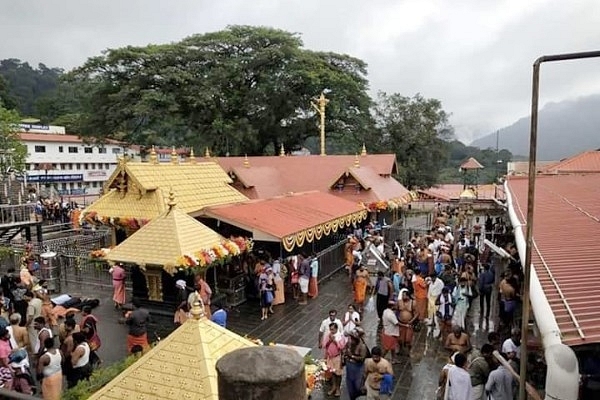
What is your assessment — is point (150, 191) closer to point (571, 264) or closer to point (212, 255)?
point (212, 255)

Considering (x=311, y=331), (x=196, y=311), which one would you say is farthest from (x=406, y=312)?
(x=196, y=311)

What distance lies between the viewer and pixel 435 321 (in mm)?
11188

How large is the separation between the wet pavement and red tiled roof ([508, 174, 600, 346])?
3288mm

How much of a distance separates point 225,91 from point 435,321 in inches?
1178

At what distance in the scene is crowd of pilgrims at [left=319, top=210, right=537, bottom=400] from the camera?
669 cm

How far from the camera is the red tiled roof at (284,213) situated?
14.7 m

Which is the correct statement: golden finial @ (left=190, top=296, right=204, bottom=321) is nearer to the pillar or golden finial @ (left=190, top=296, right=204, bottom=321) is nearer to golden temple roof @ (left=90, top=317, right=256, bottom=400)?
golden temple roof @ (left=90, top=317, right=256, bottom=400)

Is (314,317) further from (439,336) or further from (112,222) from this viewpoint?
(112,222)

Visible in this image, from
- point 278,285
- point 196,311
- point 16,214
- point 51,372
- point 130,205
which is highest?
point 196,311

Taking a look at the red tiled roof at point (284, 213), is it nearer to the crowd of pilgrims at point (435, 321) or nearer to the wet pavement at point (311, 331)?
the crowd of pilgrims at point (435, 321)

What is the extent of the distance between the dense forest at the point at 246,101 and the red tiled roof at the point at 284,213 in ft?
51.3

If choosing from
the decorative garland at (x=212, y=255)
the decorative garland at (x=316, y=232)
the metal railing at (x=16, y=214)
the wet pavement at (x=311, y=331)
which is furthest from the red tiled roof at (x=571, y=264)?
the metal railing at (x=16, y=214)

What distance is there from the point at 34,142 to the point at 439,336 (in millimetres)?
52272

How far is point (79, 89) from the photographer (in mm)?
36750
